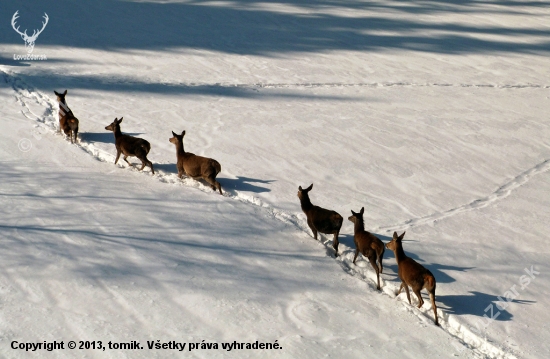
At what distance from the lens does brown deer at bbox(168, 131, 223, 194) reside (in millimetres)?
10805

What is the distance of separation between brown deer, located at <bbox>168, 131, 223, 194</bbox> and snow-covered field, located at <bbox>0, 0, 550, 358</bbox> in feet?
0.78

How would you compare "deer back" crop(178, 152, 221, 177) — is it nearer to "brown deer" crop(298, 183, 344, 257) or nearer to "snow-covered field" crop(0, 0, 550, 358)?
"snow-covered field" crop(0, 0, 550, 358)

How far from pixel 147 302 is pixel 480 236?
5219 mm

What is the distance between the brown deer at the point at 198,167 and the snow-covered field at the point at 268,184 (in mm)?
236

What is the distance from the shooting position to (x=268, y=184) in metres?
11.6

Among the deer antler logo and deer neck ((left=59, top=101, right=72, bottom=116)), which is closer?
deer neck ((left=59, top=101, right=72, bottom=116))

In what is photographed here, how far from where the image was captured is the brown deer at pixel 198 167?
10.8 metres

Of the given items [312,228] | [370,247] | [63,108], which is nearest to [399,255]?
[370,247]

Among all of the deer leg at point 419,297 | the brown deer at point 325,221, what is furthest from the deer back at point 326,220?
the deer leg at point 419,297

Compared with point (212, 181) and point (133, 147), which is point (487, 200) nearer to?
point (212, 181)

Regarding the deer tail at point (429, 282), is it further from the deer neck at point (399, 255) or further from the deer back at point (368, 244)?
the deer back at point (368, 244)

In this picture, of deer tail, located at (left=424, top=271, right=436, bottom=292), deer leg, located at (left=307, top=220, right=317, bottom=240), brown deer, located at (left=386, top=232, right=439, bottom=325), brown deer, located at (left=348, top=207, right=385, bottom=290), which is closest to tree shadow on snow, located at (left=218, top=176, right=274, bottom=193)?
deer leg, located at (left=307, top=220, right=317, bottom=240)

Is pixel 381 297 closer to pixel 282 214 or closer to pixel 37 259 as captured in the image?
pixel 282 214

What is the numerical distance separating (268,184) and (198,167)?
1.30 m
